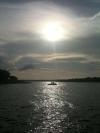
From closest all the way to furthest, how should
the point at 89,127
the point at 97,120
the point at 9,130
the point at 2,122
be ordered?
the point at 9,130
the point at 89,127
the point at 2,122
the point at 97,120

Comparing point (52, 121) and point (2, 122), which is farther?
point (52, 121)

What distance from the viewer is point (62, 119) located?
184 feet

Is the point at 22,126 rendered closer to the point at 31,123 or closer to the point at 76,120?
the point at 31,123

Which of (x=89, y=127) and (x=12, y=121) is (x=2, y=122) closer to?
→ (x=12, y=121)

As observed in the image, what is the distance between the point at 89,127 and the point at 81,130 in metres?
2.57

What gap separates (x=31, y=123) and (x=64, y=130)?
320 inches

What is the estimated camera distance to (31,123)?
51.1 meters

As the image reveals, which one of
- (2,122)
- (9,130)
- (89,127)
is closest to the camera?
(9,130)

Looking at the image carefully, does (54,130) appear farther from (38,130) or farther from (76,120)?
(76,120)

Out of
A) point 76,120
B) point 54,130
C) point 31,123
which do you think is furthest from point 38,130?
point 76,120

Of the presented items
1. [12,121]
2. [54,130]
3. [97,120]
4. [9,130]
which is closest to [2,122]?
[12,121]

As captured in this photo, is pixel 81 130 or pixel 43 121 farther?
pixel 43 121

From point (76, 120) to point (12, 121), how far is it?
11.9 meters

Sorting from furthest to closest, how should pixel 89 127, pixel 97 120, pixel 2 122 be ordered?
pixel 97 120 → pixel 2 122 → pixel 89 127
